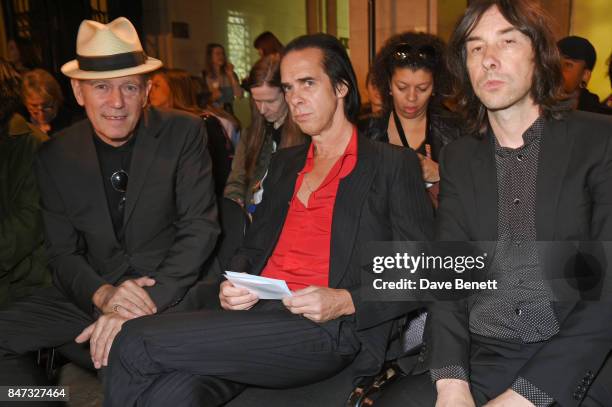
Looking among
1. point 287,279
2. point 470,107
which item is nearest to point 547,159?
point 470,107

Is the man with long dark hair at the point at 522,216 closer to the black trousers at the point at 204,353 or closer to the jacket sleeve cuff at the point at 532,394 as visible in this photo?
the jacket sleeve cuff at the point at 532,394

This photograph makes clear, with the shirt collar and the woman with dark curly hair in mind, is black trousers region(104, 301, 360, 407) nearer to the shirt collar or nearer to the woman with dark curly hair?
the shirt collar

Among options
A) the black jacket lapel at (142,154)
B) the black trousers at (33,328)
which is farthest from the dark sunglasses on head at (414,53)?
the black trousers at (33,328)

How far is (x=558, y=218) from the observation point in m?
1.83

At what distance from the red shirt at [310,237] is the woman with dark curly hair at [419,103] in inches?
44.0

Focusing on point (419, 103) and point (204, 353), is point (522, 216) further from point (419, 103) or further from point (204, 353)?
point (419, 103)

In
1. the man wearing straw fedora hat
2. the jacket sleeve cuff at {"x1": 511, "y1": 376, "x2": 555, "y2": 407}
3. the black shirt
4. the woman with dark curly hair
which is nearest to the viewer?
the jacket sleeve cuff at {"x1": 511, "y1": 376, "x2": 555, "y2": 407}

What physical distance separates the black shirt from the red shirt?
0.81 m

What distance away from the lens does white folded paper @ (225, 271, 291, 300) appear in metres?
1.96

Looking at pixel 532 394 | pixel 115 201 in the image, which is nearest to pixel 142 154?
pixel 115 201

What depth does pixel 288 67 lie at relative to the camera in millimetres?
2582

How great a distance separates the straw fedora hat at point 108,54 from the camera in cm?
267

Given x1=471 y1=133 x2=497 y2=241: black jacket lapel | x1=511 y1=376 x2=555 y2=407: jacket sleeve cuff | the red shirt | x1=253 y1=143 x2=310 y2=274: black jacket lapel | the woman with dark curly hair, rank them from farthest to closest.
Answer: the woman with dark curly hair
x1=253 y1=143 x2=310 y2=274: black jacket lapel
the red shirt
x1=471 y1=133 x2=497 y2=241: black jacket lapel
x1=511 y1=376 x2=555 y2=407: jacket sleeve cuff

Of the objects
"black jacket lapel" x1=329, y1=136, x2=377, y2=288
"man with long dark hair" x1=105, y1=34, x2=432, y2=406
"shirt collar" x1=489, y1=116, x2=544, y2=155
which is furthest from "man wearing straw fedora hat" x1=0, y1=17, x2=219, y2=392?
"shirt collar" x1=489, y1=116, x2=544, y2=155
